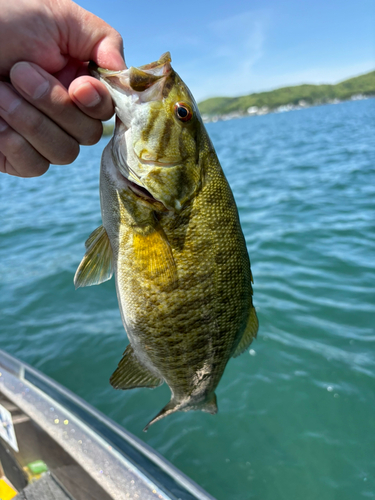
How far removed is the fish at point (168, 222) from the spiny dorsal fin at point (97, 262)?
6cm

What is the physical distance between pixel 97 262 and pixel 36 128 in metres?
0.79

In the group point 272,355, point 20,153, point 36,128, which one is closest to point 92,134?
point 36,128

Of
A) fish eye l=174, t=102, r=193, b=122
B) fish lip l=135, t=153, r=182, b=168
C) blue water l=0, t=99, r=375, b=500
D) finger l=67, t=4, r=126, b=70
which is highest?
finger l=67, t=4, r=126, b=70

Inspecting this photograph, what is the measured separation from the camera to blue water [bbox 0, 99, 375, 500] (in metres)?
4.05

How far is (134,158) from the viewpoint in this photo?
5.89 ft

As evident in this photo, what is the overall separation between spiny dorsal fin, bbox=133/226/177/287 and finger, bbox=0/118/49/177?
827mm

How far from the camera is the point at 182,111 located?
1.80 meters

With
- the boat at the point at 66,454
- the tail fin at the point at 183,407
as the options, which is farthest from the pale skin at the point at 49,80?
the boat at the point at 66,454

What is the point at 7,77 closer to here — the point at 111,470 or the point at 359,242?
the point at 111,470

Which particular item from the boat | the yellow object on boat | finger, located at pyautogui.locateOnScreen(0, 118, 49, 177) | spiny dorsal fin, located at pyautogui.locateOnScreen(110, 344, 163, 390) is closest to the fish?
spiny dorsal fin, located at pyautogui.locateOnScreen(110, 344, 163, 390)

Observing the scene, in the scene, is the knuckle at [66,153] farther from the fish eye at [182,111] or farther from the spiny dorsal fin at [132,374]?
the spiny dorsal fin at [132,374]

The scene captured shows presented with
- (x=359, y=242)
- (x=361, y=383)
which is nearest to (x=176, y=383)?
(x=361, y=383)

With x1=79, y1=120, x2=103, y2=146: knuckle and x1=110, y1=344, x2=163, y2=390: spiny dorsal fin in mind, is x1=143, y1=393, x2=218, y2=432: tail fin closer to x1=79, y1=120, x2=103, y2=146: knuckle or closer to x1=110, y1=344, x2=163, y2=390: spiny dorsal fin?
x1=110, y1=344, x2=163, y2=390: spiny dorsal fin

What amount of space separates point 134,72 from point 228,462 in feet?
13.6
